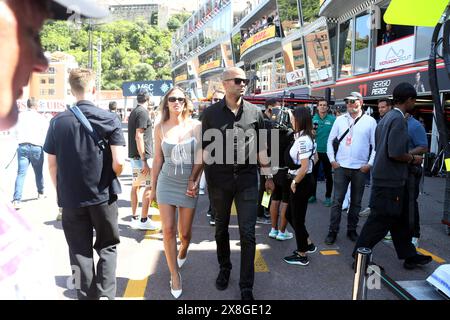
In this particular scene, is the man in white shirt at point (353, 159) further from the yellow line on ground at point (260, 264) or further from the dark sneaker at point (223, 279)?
the dark sneaker at point (223, 279)

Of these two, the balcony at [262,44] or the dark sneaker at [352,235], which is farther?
the balcony at [262,44]

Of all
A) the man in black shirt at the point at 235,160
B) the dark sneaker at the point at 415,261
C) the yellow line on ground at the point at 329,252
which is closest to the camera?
the man in black shirt at the point at 235,160

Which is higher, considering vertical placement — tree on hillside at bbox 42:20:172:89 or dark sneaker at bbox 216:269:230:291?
tree on hillside at bbox 42:20:172:89

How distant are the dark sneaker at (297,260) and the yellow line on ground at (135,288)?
1.56m

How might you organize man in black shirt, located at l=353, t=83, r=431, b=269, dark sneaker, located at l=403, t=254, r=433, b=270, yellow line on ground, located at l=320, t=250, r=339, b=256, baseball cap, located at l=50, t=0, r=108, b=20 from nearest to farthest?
baseball cap, located at l=50, t=0, r=108, b=20
man in black shirt, located at l=353, t=83, r=431, b=269
dark sneaker, located at l=403, t=254, r=433, b=270
yellow line on ground, located at l=320, t=250, r=339, b=256

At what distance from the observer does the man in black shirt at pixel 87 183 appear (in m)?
2.54

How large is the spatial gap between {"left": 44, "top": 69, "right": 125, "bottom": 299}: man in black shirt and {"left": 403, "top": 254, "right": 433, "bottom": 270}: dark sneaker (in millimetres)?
3017

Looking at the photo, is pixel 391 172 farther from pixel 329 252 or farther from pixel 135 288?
pixel 135 288

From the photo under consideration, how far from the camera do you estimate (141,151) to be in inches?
193

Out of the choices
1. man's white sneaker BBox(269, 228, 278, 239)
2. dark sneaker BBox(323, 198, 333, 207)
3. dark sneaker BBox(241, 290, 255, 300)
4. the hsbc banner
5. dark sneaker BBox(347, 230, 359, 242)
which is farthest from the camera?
the hsbc banner

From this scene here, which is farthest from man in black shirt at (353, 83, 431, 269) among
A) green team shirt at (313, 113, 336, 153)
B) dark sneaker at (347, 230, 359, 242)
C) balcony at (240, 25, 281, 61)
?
balcony at (240, 25, 281, 61)

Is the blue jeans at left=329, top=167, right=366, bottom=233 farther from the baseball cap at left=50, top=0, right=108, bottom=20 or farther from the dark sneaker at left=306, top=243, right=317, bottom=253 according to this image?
the baseball cap at left=50, top=0, right=108, bottom=20

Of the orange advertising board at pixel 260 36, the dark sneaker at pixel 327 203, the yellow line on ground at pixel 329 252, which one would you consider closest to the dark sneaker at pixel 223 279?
the yellow line on ground at pixel 329 252

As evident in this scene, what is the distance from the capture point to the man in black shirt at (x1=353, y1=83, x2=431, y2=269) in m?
3.52
